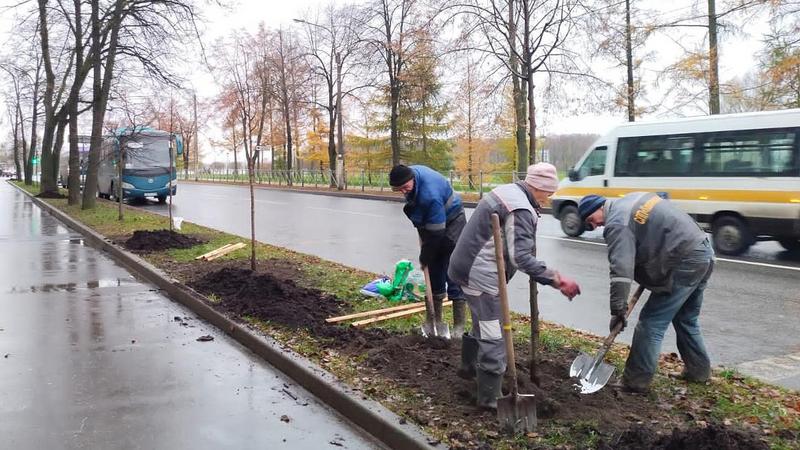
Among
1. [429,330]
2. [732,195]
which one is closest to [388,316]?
[429,330]

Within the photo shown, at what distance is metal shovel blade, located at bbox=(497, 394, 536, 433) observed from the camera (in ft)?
12.0

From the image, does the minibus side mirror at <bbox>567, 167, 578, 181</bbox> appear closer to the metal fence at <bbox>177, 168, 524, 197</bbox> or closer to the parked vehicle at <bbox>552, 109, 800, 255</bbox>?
the parked vehicle at <bbox>552, 109, 800, 255</bbox>

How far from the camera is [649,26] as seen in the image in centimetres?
2153

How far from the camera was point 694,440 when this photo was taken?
321 cm

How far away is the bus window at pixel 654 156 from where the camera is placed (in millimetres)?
13039

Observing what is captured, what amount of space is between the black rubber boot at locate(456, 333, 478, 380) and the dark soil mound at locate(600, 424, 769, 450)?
126cm

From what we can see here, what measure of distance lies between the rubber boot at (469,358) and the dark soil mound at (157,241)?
8.31m

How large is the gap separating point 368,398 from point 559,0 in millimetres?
18419

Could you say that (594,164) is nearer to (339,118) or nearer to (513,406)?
(513,406)

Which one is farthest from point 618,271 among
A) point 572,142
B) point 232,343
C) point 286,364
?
point 572,142

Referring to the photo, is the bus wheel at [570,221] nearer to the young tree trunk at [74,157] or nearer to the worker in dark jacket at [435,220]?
the worker in dark jacket at [435,220]

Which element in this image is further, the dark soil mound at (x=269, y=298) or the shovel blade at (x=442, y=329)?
the dark soil mound at (x=269, y=298)

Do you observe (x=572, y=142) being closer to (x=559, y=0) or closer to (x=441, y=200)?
(x=559, y=0)

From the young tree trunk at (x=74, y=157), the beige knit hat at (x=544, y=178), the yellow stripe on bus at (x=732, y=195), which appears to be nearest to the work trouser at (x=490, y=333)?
the beige knit hat at (x=544, y=178)
